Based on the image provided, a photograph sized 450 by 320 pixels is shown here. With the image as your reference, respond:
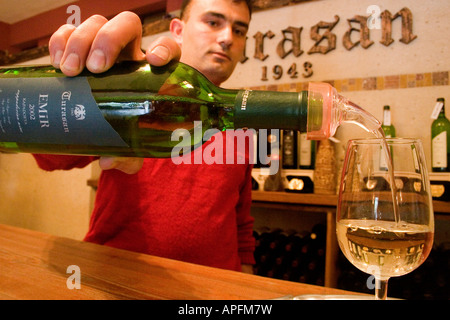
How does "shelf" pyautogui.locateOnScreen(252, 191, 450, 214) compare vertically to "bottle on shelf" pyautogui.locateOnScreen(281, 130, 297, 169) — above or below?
below

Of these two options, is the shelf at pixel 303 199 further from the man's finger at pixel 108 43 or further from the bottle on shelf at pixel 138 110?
the man's finger at pixel 108 43

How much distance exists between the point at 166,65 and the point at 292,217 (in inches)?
68.4

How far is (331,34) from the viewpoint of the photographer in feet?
6.74

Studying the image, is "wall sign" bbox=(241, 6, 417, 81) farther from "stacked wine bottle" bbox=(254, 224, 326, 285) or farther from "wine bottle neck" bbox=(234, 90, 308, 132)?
"wine bottle neck" bbox=(234, 90, 308, 132)

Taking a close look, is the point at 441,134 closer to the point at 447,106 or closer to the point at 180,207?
the point at 447,106

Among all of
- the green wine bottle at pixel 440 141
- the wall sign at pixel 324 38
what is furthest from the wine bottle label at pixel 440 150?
the wall sign at pixel 324 38

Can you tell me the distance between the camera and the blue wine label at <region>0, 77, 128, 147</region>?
17.7 inches

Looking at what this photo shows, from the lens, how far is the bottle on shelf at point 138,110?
0.44m

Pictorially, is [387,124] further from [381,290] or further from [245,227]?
[381,290]

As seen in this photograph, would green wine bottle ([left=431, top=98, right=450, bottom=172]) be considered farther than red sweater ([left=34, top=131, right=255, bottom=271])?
Yes

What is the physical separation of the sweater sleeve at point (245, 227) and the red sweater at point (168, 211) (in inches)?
4.5

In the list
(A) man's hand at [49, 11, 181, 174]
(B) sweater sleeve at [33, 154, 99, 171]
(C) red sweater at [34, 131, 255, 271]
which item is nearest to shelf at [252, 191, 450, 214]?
(C) red sweater at [34, 131, 255, 271]

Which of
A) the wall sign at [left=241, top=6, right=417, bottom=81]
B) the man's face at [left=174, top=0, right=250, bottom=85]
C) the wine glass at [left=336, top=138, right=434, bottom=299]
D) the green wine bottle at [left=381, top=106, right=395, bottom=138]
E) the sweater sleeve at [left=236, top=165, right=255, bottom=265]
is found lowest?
the sweater sleeve at [left=236, top=165, right=255, bottom=265]
